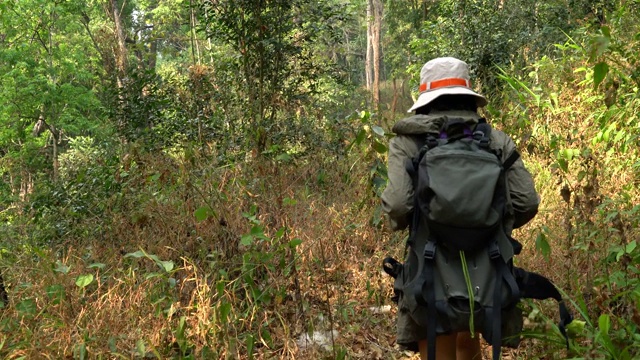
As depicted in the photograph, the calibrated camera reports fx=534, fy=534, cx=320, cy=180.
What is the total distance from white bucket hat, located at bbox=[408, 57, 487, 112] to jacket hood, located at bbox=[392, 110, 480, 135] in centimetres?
9

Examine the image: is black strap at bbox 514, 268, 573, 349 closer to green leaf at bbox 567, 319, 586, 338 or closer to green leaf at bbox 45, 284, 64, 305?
green leaf at bbox 567, 319, 586, 338

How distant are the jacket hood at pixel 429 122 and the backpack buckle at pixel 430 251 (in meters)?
0.50

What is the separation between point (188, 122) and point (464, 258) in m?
4.85

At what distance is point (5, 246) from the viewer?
15.4 ft

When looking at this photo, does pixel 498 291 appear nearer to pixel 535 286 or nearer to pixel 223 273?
pixel 535 286

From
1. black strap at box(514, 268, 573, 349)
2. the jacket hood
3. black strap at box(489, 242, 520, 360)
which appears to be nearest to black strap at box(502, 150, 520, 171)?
the jacket hood

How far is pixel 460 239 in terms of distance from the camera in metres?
2.19

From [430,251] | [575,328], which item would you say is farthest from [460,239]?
[575,328]

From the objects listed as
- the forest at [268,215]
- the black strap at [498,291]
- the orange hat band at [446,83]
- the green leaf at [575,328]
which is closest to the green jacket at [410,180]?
the orange hat band at [446,83]

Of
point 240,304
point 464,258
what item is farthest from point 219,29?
point 464,258

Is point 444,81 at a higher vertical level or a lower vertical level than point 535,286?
higher

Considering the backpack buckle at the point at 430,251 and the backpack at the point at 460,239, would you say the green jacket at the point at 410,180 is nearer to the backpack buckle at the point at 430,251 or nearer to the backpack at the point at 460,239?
the backpack at the point at 460,239

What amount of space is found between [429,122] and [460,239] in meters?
0.53

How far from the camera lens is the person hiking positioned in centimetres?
235
